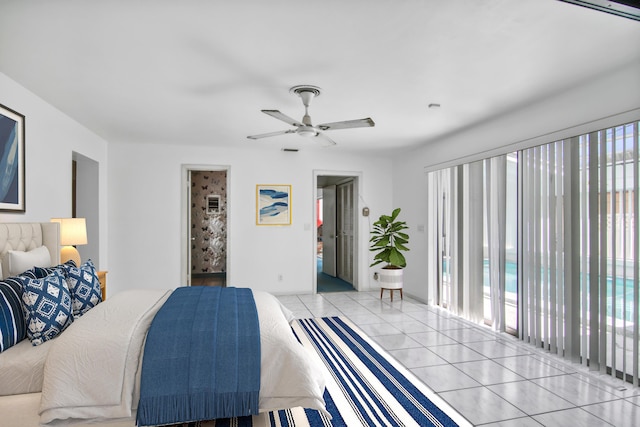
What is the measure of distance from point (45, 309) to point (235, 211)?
382cm

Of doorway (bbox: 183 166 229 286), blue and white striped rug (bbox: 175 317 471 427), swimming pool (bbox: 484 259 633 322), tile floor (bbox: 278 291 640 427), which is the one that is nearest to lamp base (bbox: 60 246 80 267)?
blue and white striped rug (bbox: 175 317 471 427)

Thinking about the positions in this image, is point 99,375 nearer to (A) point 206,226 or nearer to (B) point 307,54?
(B) point 307,54

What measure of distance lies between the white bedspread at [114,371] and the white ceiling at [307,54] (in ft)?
6.08

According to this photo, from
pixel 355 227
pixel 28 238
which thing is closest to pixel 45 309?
pixel 28 238

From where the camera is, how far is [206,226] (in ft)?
26.6

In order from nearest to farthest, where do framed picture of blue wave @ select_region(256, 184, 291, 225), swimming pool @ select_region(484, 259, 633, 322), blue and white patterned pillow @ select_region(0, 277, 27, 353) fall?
1. blue and white patterned pillow @ select_region(0, 277, 27, 353)
2. swimming pool @ select_region(484, 259, 633, 322)
3. framed picture of blue wave @ select_region(256, 184, 291, 225)

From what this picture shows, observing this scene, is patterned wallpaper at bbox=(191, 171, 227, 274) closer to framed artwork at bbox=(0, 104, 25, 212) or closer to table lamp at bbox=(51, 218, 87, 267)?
table lamp at bbox=(51, 218, 87, 267)

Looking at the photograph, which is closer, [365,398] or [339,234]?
[365,398]

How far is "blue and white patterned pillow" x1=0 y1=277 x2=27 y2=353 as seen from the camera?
2.04 metres

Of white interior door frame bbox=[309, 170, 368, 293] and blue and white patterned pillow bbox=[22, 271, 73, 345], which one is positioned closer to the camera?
blue and white patterned pillow bbox=[22, 271, 73, 345]

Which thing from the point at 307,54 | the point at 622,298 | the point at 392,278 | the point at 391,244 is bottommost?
the point at 392,278

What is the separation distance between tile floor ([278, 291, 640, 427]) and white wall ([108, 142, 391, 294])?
1.93 metres

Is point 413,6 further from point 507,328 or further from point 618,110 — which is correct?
point 507,328

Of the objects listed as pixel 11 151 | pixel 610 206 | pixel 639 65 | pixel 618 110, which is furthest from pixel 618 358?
pixel 11 151
